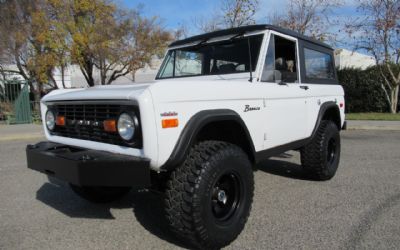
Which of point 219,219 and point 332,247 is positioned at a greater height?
point 219,219

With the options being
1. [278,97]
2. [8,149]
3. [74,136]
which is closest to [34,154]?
[74,136]

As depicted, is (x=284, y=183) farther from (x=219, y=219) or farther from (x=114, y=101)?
(x=114, y=101)

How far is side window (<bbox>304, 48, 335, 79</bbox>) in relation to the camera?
5099 millimetres

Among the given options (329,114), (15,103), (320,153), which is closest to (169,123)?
(320,153)

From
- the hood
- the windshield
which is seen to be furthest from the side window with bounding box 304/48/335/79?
the hood

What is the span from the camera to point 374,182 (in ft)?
17.6

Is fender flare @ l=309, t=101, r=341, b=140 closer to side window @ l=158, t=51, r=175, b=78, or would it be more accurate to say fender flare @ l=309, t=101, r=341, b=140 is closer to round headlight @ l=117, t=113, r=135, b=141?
side window @ l=158, t=51, r=175, b=78

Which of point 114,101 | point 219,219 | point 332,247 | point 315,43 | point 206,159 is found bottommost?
point 332,247

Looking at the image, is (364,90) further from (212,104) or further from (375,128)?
(212,104)

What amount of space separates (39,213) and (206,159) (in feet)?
7.62

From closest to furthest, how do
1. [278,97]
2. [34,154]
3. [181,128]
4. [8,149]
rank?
[181,128] → [34,154] → [278,97] → [8,149]

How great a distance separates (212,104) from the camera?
3.21 meters

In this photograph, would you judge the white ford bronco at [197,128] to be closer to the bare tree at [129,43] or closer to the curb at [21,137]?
the curb at [21,137]

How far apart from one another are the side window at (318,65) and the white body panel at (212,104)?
0.23 m
